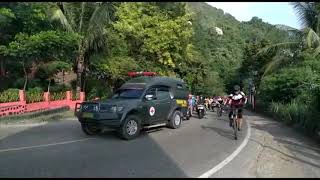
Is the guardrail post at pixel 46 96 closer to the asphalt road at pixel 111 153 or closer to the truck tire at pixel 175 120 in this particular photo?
the asphalt road at pixel 111 153

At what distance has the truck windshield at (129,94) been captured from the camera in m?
16.7

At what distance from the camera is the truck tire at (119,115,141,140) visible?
1529 cm

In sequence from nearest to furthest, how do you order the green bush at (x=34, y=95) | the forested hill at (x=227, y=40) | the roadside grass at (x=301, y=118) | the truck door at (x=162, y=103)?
the truck door at (x=162, y=103) → the roadside grass at (x=301, y=118) → the green bush at (x=34, y=95) → the forested hill at (x=227, y=40)

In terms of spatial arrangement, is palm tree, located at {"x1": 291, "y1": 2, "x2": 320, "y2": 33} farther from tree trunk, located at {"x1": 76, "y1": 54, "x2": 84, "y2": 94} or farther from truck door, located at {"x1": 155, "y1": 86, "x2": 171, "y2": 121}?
truck door, located at {"x1": 155, "y1": 86, "x2": 171, "y2": 121}

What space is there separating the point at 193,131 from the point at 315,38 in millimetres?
16986

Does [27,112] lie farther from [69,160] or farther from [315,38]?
[315,38]

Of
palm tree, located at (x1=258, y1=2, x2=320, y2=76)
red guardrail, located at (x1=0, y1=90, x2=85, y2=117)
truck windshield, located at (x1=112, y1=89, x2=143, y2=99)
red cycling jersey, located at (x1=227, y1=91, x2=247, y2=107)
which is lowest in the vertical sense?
red guardrail, located at (x1=0, y1=90, x2=85, y2=117)

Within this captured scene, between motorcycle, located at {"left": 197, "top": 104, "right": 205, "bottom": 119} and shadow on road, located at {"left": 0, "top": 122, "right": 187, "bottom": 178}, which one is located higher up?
motorcycle, located at {"left": 197, "top": 104, "right": 205, "bottom": 119}

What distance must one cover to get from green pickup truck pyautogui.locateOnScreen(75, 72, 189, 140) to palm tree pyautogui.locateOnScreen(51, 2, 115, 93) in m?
12.9

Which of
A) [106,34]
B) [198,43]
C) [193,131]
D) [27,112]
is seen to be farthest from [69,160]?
[198,43]

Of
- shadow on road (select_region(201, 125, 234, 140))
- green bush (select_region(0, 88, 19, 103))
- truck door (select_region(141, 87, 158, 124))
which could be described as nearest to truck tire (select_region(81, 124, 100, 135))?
truck door (select_region(141, 87, 158, 124))

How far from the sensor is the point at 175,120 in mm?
19109

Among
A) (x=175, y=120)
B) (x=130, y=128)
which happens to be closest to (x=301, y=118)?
(x=175, y=120)

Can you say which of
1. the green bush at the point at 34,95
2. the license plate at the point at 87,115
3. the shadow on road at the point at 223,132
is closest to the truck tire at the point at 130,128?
the license plate at the point at 87,115
